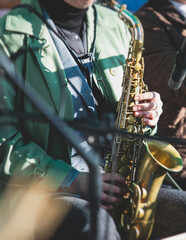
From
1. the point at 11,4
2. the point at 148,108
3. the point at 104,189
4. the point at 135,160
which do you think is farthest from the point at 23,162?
the point at 11,4

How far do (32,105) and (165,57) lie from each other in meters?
1.14

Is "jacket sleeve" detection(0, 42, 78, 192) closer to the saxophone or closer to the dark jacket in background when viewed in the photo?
the saxophone

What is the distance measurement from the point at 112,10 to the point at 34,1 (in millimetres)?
555

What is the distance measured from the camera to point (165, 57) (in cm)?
212

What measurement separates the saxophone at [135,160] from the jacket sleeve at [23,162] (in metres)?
0.25

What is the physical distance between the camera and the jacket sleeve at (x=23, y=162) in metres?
1.29

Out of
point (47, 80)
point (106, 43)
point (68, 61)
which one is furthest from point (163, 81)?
point (47, 80)

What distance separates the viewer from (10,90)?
135 cm

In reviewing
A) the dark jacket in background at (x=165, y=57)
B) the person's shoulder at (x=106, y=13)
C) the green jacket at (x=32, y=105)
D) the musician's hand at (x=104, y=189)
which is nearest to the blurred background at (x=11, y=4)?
the dark jacket in background at (x=165, y=57)

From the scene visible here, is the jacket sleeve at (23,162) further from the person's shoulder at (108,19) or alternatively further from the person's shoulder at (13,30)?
the person's shoulder at (108,19)

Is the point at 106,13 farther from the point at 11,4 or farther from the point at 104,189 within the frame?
the point at 11,4

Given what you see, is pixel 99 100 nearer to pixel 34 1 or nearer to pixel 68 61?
pixel 68 61

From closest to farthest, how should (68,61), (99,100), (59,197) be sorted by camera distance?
(59,197) → (68,61) → (99,100)

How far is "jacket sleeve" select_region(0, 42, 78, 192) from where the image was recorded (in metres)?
1.29
